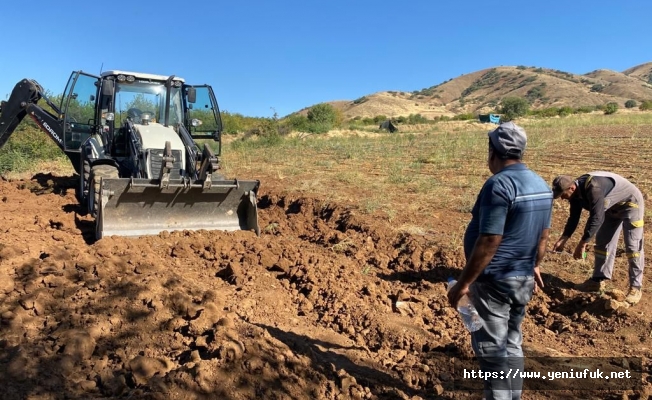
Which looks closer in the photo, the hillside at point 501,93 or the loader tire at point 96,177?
the loader tire at point 96,177

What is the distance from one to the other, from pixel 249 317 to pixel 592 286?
3.74 metres

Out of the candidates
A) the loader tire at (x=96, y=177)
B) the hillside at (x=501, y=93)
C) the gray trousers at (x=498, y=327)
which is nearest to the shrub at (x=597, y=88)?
the hillside at (x=501, y=93)

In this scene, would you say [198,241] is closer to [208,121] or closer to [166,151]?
[166,151]

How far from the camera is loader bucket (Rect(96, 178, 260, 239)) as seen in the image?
663 centimetres

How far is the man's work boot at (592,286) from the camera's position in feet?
17.4

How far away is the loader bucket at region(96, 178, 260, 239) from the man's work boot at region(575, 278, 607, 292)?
4401mm

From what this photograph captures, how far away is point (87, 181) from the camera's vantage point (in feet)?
25.2

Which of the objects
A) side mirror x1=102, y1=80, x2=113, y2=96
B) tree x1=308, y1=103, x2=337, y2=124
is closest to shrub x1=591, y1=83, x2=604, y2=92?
tree x1=308, y1=103, x2=337, y2=124

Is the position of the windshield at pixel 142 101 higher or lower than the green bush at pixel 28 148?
higher

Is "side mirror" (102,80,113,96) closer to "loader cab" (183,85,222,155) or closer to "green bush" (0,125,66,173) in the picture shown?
"loader cab" (183,85,222,155)

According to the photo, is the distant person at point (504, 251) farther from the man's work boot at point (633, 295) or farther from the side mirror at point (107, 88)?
the side mirror at point (107, 88)

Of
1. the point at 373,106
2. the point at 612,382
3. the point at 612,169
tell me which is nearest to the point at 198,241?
the point at 612,382

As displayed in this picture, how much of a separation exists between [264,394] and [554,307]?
3.59 metres

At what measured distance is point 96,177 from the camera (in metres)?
7.13
